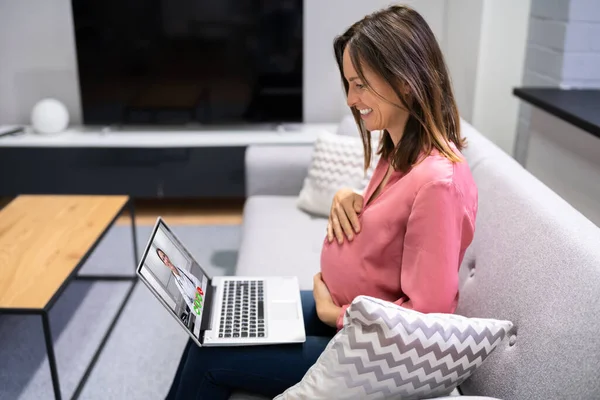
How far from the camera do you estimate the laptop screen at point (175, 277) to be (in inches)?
53.1

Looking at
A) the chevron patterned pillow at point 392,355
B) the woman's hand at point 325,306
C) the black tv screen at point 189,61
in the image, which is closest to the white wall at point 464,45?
the black tv screen at point 189,61

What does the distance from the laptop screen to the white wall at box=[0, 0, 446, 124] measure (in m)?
2.22

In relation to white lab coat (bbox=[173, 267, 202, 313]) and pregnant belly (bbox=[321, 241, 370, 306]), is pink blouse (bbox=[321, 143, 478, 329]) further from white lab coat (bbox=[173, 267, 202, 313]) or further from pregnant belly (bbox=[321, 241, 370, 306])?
white lab coat (bbox=[173, 267, 202, 313])

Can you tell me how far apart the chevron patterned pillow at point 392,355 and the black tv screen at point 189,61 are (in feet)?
8.38

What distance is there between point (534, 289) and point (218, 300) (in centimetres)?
76

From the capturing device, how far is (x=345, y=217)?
1.45m

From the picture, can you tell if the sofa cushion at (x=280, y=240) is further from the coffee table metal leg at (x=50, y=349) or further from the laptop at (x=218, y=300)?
the coffee table metal leg at (x=50, y=349)

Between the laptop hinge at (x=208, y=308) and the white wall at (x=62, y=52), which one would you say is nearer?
the laptop hinge at (x=208, y=308)

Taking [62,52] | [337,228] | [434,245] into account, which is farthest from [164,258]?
[62,52]

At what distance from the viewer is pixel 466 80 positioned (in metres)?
3.35

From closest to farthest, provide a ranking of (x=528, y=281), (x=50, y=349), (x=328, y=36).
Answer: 1. (x=528, y=281)
2. (x=50, y=349)
3. (x=328, y=36)

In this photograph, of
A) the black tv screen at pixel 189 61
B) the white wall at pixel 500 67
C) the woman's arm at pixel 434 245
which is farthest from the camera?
the black tv screen at pixel 189 61

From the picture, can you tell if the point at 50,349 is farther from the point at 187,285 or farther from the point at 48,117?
the point at 48,117

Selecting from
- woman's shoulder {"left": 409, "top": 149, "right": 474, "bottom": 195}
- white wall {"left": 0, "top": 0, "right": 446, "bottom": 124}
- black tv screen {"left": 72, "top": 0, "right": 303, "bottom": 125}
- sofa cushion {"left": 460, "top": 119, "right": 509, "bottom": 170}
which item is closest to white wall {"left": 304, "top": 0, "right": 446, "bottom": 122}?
white wall {"left": 0, "top": 0, "right": 446, "bottom": 124}
